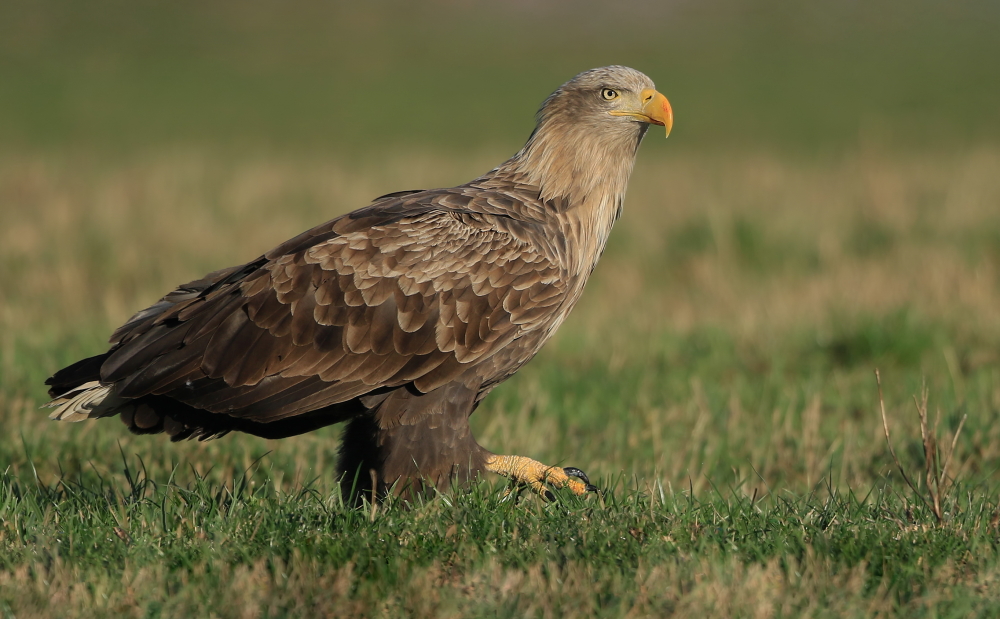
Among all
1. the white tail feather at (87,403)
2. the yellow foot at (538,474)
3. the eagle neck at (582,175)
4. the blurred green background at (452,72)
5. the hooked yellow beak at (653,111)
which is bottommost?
the yellow foot at (538,474)

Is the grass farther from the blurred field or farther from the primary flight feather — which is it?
the primary flight feather

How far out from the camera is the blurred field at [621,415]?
3350 mm

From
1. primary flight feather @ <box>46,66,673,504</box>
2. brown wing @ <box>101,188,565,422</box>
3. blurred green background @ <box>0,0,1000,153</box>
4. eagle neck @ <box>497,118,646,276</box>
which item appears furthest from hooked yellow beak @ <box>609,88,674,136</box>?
blurred green background @ <box>0,0,1000,153</box>

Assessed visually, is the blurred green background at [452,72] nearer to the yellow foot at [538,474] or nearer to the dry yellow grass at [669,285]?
the dry yellow grass at [669,285]

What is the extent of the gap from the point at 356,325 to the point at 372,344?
11 centimetres

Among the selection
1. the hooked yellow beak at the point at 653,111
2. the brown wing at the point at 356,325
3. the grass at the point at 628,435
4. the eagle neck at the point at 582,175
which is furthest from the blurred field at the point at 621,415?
the hooked yellow beak at the point at 653,111

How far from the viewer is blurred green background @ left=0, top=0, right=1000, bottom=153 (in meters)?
30.7

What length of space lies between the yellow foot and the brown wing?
0.44 metres

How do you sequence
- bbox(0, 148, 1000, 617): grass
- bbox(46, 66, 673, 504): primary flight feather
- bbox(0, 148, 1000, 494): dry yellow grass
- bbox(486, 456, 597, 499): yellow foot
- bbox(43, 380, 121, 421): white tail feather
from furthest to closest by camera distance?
bbox(0, 148, 1000, 494): dry yellow grass, bbox(43, 380, 121, 421): white tail feather, bbox(46, 66, 673, 504): primary flight feather, bbox(486, 456, 597, 499): yellow foot, bbox(0, 148, 1000, 617): grass

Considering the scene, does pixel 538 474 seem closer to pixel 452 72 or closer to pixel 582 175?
pixel 582 175

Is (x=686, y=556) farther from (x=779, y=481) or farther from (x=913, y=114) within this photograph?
(x=913, y=114)

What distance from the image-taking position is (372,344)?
462 centimetres

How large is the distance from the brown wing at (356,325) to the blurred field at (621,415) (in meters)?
0.43

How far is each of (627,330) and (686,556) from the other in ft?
18.8
